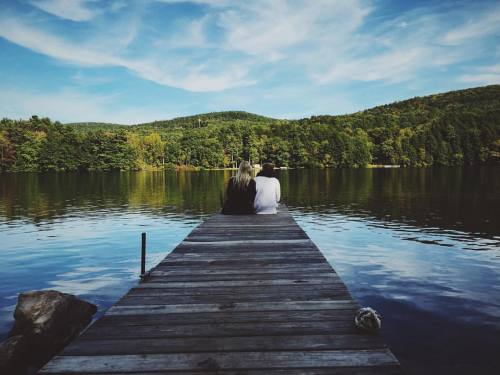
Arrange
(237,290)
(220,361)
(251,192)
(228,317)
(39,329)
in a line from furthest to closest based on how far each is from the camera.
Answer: (251,192), (39,329), (237,290), (228,317), (220,361)

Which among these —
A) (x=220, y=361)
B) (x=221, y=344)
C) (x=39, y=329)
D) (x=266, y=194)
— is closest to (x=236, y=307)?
(x=221, y=344)

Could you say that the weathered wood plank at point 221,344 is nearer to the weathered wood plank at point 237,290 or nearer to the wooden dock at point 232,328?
the wooden dock at point 232,328

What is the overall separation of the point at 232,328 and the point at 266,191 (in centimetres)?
920

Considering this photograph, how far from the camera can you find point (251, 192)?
42.9 feet

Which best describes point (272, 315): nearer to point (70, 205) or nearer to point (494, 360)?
point (494, 360)

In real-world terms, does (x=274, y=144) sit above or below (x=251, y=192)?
above

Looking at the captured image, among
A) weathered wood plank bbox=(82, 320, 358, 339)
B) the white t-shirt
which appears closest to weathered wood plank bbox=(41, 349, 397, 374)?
weathered wood plank bbox=(82, 320, 358, 339)

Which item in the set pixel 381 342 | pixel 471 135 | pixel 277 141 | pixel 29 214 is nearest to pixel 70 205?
pixel 29 214

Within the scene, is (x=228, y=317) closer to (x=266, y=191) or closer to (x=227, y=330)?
(x=227, y=330)

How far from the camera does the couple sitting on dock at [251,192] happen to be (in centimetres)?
1231

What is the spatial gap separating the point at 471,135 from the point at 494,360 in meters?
177

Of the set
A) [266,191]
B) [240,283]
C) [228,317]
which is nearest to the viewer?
[228,317]

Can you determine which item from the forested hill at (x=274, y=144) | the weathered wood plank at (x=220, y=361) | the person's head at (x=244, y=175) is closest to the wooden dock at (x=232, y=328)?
the weathered wood plank at (x=220, y=361)

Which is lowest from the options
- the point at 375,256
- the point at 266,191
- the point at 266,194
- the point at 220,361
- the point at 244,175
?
the point at 375,256
